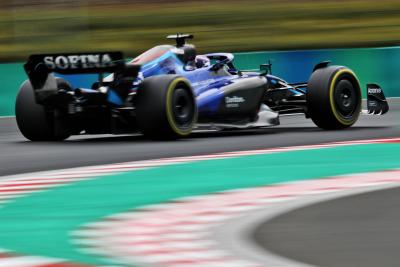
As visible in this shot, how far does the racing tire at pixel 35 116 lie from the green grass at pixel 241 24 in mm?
11632

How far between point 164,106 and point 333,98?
2.47 metres

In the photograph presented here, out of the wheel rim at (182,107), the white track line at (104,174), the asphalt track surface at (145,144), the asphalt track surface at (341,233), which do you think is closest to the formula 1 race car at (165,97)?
the wheel rim at (182,107)

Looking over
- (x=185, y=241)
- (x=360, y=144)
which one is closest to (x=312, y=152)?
(x=360, y=144)

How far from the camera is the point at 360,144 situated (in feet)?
41.4

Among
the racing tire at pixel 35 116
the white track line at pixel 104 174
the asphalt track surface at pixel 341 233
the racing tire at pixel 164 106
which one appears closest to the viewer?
the asphalt track surface at pixel 341 233

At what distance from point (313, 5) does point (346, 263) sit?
87.5 ft

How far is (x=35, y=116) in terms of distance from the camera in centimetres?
1379

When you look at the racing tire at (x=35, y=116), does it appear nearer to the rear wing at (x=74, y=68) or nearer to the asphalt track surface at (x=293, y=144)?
Result: the asphalt track surface at (x=293, y=144)

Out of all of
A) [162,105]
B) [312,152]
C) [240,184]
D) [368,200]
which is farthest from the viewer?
[162,105]

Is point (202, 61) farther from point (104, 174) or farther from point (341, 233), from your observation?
point (341, 233)

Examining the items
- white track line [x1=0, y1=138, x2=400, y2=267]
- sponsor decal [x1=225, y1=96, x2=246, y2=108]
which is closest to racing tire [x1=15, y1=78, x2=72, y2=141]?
sponsor decal [x1=225, y1=96, x2=246, y2=108]

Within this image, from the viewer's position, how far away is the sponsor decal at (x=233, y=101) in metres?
14.1

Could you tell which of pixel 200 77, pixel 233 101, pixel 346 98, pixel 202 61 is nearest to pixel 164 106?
pixel 200 77

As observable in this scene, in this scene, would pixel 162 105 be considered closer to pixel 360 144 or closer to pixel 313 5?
pixel 360 144
